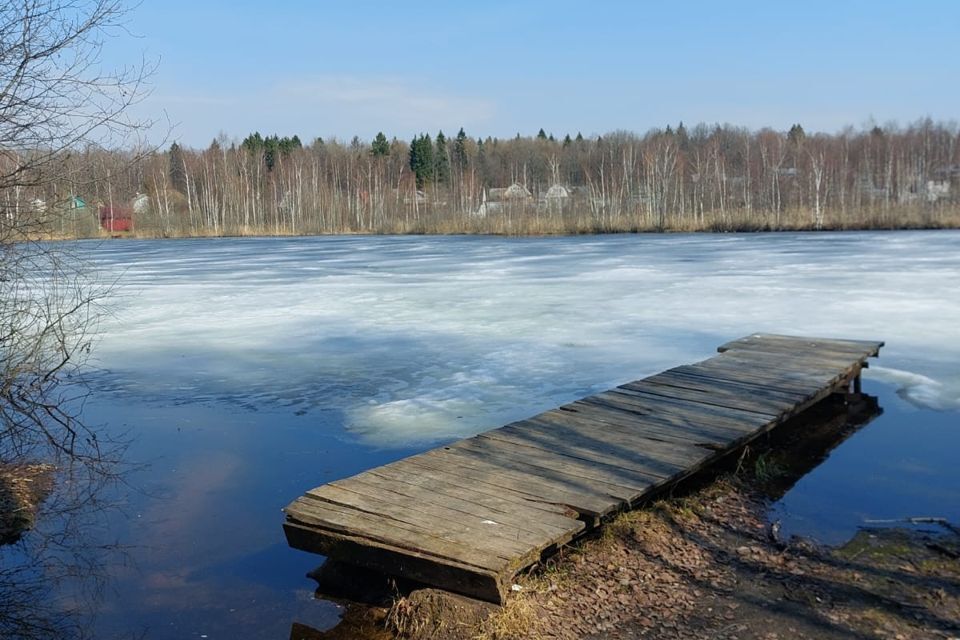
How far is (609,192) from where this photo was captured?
52.6 m

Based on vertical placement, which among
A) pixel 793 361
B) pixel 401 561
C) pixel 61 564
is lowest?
pixel 61 564

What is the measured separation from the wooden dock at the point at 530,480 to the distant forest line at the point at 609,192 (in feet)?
85.3

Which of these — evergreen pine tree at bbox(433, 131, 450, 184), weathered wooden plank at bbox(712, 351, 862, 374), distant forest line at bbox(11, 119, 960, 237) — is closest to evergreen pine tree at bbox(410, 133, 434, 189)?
evergreen pine tree at bbox(433, 131, 450, 184)

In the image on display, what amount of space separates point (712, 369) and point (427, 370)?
8.29 ft

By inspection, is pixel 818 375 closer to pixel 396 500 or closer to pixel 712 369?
pixel 712 369

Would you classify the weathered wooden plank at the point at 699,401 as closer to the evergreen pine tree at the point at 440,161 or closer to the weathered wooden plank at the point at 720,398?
the weathered wooden plank at the point at 720,398

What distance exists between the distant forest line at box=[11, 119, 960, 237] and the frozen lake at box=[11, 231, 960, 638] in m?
18.3

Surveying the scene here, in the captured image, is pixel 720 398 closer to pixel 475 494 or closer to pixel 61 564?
pixel 475 494

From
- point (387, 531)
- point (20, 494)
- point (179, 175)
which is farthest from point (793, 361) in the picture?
point (179, 175)

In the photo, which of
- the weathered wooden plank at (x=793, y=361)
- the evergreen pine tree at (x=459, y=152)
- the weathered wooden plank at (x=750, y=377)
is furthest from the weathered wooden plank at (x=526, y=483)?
the evergreen pine tree at (x=459, y=152)

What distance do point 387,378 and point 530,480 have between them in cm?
332

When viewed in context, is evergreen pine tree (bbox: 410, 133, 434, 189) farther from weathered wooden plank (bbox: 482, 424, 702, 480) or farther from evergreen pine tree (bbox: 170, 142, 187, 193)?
weathered wooden plank (bbox: 482, 424, 702, 480)

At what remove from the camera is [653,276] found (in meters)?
15.1

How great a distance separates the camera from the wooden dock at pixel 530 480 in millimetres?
3506
